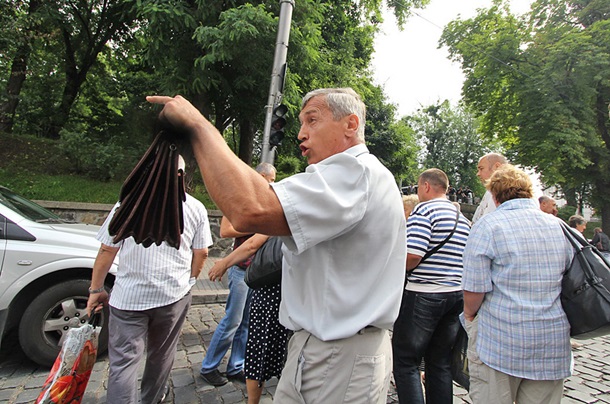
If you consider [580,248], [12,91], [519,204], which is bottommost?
[580,248]

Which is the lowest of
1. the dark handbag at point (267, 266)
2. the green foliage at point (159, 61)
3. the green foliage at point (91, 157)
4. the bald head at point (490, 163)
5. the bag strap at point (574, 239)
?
the dark handbag at point (267, 266)

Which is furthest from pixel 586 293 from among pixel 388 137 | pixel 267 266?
pixel 388 137

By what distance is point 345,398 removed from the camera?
4.52ft

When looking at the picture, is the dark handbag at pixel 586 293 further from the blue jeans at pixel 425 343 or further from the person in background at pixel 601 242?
the person in background at pixel 601 242

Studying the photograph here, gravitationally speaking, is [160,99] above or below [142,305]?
above

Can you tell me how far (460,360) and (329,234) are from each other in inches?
90.6

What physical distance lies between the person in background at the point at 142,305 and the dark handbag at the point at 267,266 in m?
0.57

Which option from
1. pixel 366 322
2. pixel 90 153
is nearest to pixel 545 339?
pixel 366 322

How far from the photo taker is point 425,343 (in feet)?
9.05

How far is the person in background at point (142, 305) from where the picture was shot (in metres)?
2.41

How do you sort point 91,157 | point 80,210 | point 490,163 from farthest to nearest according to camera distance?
1. point 91,157
2. point 80,210
3. point 490,163

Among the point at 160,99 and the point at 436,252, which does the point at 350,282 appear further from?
the point at 436,252

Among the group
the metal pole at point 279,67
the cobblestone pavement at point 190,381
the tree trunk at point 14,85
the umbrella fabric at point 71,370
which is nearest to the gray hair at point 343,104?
the umbrella fabric at point 71,370

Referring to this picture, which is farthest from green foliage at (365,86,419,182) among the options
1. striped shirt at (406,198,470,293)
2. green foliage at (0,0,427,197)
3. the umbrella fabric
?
the umbrella fabric
